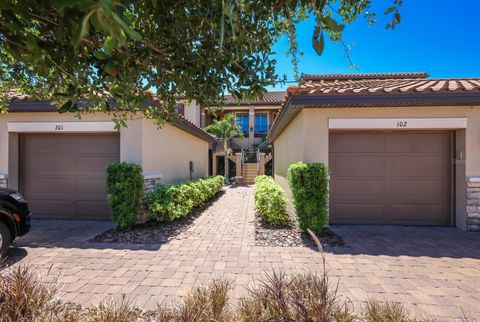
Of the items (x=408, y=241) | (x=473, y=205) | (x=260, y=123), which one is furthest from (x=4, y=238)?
(x=260, y=123)

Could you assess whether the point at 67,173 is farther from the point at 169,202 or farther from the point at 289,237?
the point at 289,237

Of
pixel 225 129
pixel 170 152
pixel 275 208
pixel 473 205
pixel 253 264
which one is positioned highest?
pixel 225 129

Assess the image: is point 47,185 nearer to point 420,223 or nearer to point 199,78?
point 199,78

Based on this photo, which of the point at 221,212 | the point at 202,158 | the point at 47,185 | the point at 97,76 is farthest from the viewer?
the point at 202,158

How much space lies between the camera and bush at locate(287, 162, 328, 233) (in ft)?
18.0

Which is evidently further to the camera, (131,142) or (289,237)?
(131,142)

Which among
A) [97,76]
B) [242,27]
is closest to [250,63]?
[242,27]

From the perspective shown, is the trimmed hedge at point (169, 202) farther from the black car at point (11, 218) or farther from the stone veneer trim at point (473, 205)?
the stone veneer trim at point (473, 205)

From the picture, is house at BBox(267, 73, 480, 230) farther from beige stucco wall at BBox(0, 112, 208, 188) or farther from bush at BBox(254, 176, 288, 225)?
beige stucco wall at BBox(0, 112, 208, 188)

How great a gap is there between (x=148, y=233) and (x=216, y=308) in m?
3.93

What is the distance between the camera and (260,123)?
79.4 feet

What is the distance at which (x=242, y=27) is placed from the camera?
2.10 m

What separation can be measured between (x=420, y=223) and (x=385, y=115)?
3135 millimetres

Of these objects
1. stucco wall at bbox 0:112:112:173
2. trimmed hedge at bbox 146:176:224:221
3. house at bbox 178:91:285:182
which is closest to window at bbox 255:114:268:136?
house at bbox 178:91:285:182
